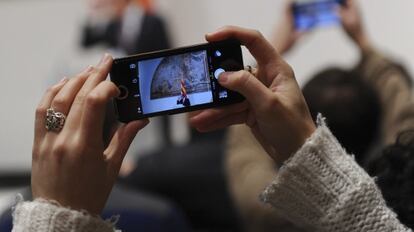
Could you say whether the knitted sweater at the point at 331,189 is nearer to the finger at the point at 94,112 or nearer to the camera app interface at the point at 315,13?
the finger at the point at 94,112

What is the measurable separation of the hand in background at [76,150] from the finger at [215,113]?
0.29 ft

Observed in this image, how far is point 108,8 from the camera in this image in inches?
118

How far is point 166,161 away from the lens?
5.94 feet

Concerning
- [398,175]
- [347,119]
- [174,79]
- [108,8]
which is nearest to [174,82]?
[174,79]

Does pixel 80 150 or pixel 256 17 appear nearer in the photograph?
pixel 80 150

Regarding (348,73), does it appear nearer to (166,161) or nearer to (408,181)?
(166,161)

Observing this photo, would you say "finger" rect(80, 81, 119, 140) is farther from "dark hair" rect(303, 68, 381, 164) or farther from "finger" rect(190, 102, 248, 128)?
"dark hair" rect(303, 68, 381, 164)

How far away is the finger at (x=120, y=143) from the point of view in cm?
71

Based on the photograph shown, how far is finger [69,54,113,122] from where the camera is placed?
2.21ft

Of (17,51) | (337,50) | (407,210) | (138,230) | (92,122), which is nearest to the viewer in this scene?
(92,122)

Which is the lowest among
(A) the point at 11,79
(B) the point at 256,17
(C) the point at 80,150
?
(A) the point at 11,79

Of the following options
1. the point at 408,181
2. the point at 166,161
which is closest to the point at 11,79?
the point at 166,161

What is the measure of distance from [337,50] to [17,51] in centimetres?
159

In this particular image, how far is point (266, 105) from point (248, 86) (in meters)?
0.03
